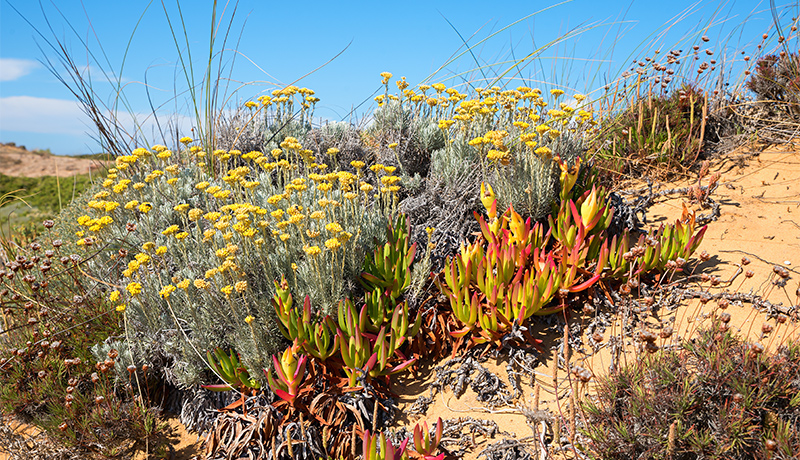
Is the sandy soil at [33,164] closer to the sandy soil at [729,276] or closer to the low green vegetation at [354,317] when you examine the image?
the low green vegetation at [354,317]

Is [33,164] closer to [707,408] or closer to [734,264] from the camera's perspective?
[734,264]

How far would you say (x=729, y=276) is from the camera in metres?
3.84

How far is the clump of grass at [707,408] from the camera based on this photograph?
2.38 m

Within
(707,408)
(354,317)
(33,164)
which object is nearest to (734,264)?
(707,408)

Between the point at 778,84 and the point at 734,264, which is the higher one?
the point at 778,84

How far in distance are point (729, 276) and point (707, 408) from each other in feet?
5.75

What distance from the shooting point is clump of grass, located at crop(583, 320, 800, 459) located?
238cm

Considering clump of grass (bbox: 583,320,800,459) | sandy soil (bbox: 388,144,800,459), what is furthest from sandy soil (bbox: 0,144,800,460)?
clump of grass (bbox: 583,320,800,459)

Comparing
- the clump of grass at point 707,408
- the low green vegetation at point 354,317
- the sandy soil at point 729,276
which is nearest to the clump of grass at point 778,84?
the sandy soil at point 729,276

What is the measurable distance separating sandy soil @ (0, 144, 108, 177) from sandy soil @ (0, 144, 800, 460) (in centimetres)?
1801

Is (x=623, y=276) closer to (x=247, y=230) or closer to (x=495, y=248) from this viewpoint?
(x=495, y=248)

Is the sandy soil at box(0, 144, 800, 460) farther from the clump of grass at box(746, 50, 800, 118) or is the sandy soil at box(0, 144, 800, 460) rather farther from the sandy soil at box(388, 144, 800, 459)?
the clump of grass at box(746, 50, 800, 118)

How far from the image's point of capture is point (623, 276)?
3686mm

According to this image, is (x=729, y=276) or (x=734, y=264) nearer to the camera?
(x=729, y=276)
